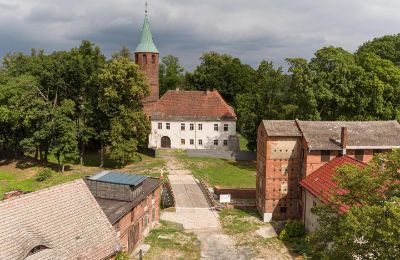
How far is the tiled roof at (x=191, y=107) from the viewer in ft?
205

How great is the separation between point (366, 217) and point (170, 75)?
8459 centimetres

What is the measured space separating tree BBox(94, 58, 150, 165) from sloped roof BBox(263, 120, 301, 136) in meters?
22.0

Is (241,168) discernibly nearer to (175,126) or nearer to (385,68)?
(175,126)

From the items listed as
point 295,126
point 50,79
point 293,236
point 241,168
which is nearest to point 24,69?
point 50,79

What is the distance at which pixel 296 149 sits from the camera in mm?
35781

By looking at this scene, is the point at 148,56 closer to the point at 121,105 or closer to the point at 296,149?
the point at 121,105

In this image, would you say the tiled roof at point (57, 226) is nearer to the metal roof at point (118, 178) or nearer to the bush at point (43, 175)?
the metal roof at point (118, 178)

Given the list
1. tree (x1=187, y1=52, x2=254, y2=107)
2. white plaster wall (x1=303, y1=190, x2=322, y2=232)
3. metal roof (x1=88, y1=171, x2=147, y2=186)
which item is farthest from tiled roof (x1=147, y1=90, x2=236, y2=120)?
metal roof (x1=88, y1=171, x2=147, y2=186)

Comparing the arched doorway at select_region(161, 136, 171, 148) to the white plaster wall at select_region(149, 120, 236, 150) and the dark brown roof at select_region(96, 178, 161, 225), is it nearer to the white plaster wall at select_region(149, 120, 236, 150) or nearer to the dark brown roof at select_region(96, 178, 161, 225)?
the white plaster wall at select_region(149, 120, 236, 150)

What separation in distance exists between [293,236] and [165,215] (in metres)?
11.5

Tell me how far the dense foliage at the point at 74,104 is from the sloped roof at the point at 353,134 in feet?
82.9

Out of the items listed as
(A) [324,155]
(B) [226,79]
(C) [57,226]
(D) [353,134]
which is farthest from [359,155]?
(B) [226,79]

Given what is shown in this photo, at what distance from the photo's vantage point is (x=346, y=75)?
46.8 m

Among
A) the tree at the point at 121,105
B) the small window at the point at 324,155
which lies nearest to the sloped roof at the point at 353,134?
the small window at the point at 324,155
